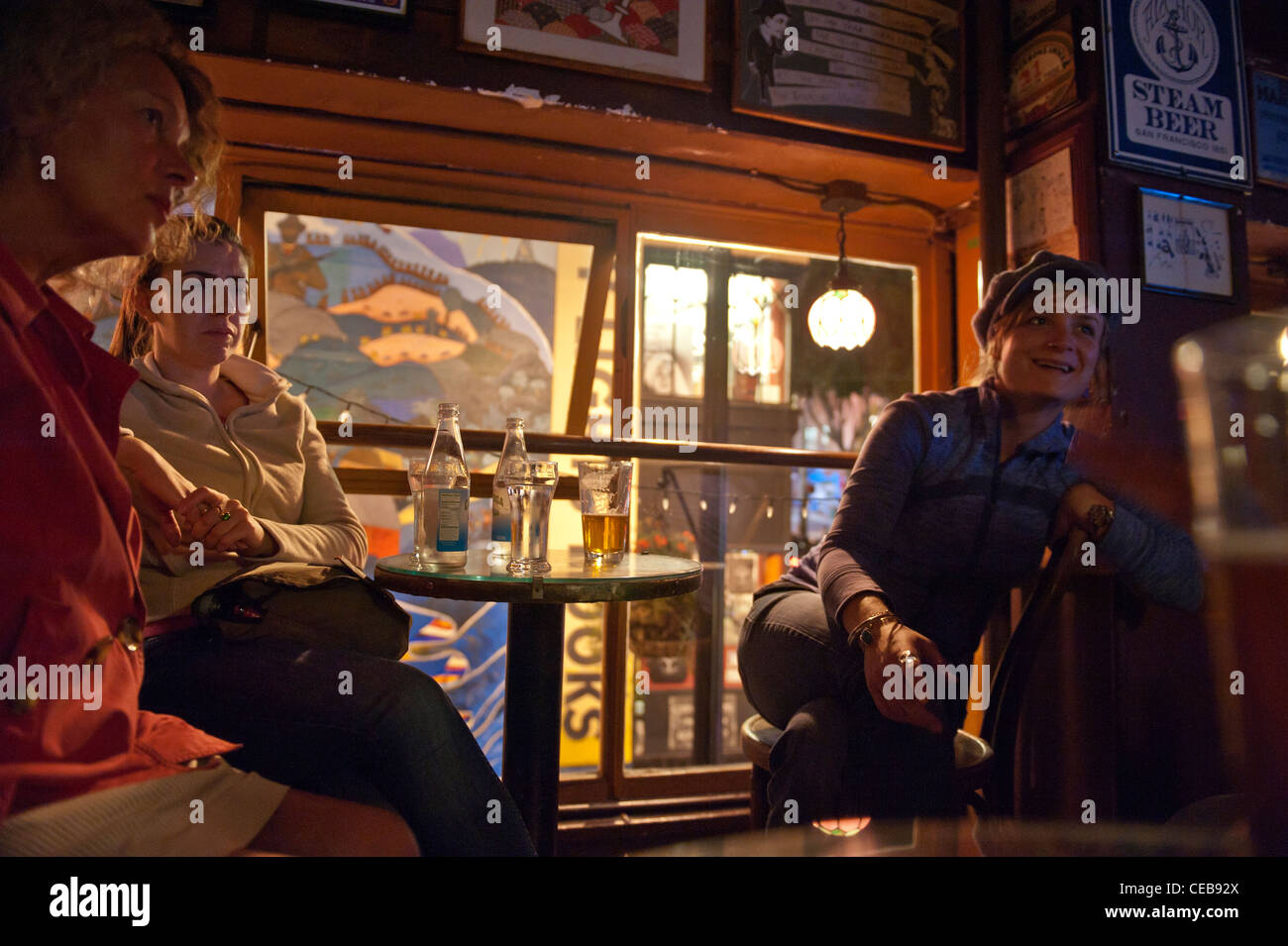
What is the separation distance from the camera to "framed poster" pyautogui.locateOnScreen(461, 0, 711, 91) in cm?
214

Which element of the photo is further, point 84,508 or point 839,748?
point 839,748

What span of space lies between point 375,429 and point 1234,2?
3222 mm

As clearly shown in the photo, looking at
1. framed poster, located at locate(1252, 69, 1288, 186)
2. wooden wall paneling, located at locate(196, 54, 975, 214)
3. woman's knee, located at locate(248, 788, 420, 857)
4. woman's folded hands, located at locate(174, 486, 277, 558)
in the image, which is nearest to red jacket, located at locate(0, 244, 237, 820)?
woman's knee, located at locate(248, 788, 420, 857)

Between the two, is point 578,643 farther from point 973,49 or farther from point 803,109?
point 973,49

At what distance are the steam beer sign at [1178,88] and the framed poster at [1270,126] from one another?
0.19m

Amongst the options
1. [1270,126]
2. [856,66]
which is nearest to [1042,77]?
[856,66]

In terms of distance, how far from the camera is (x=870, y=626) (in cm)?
128

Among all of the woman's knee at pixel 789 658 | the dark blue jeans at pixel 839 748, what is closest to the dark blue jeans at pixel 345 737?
the dark blue jeans at pixel 839 748

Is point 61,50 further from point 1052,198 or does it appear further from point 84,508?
point 1052,198

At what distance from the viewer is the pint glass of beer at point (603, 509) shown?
1567 mm

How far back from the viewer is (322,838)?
83 cm

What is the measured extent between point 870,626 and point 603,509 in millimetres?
602
